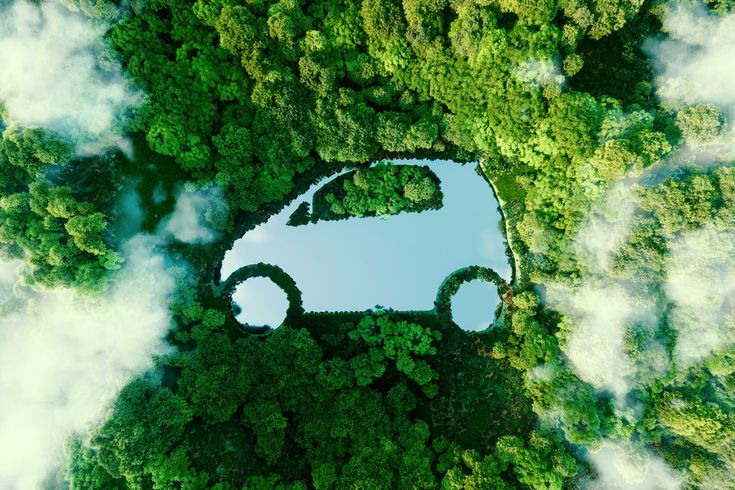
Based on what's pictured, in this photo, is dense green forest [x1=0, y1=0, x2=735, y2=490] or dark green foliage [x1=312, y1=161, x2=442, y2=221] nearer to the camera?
dense green forest [x1=0, y1=0, x2=735, y2=490]

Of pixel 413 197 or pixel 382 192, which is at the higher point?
pixel 382 192

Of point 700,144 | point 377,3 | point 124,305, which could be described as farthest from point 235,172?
point 700,144

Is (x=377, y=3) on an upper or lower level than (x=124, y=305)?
upper

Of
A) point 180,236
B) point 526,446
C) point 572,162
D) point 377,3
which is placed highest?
point 377,3

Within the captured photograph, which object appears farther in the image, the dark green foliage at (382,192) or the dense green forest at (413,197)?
the dark green foliage at (382,192)

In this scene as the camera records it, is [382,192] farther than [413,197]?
Yes

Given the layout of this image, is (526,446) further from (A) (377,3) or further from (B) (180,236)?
(A) (377,3)

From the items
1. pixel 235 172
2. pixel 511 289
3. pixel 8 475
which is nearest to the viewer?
pixel 8 475

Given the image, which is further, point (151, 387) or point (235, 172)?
point (235, 172)
